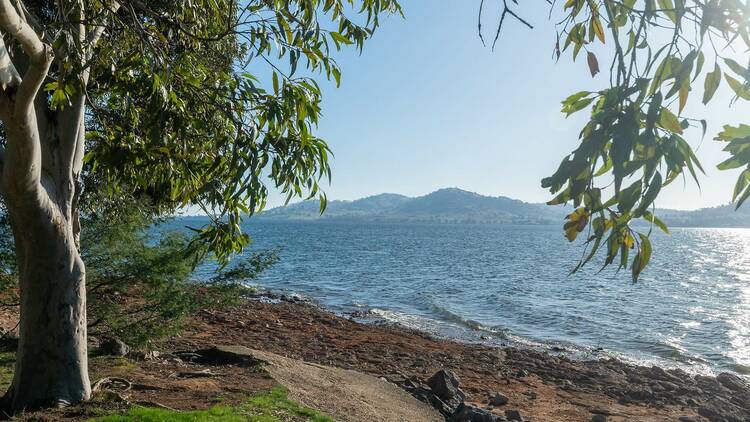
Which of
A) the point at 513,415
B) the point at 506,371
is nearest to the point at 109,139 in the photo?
the point at 513,415

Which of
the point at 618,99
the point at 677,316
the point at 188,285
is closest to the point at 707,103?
the point at 618,99

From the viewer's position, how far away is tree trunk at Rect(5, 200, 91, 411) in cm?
614

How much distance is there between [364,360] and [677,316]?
20.1 m

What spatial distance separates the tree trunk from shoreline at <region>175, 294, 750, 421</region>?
23.6 ft

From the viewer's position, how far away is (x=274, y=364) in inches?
412

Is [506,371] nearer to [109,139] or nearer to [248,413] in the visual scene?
[248,413]

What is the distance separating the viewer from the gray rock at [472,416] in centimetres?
950

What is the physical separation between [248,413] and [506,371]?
38.9 feet

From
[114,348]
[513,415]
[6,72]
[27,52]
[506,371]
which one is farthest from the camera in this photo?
[506,371]

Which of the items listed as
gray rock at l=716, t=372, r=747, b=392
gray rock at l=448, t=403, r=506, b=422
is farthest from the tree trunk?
gray rock at l=716, t=372, r=747, b=392

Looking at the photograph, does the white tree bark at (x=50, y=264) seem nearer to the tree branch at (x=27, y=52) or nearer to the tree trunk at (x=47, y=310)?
the tree trunk at (x=47, y=310)

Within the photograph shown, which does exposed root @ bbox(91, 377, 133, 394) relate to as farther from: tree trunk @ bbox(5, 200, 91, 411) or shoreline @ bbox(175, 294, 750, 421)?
shoreline @ bbox(175, 294, 750, 421)

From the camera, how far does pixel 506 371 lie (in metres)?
17.5

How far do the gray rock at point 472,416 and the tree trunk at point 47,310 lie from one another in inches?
237
